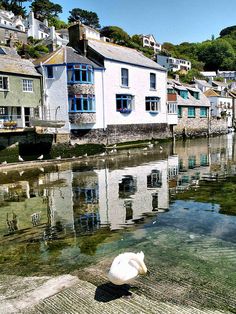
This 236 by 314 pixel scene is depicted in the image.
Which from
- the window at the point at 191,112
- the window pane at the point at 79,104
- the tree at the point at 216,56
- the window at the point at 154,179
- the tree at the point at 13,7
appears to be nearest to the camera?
the window at the point at 154,179

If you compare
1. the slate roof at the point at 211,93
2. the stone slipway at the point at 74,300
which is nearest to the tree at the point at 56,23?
the slate roof at the point at 211,93

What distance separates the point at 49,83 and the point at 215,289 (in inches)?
1221

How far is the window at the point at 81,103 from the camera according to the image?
34194 mm

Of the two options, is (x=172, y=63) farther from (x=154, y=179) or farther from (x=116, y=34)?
(x=154, y=179)

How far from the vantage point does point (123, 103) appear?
1563 inches

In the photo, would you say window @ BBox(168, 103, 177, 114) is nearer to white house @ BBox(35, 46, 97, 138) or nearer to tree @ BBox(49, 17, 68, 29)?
white house @ BBox(35, 46, 97, 138)

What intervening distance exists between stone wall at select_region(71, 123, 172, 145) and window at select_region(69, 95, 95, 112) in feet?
7.64

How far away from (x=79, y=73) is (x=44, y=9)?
96.9m

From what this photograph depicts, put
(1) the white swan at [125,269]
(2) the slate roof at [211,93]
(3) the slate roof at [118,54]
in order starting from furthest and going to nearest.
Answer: (2) the slate roof at [211,93]
(3) the slate roof at [118,54]
(1) the white swan at [125,269]

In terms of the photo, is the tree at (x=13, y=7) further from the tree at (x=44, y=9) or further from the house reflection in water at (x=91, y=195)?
the house reflection in water at (x=91, y=195)

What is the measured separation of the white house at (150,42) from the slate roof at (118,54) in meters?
89.2

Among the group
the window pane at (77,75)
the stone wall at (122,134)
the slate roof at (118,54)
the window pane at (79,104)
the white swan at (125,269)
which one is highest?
the slate roof at (118,54)

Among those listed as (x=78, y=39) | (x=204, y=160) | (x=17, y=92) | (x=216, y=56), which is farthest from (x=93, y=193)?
(x=216, y=56)

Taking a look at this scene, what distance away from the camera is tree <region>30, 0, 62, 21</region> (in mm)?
113062
